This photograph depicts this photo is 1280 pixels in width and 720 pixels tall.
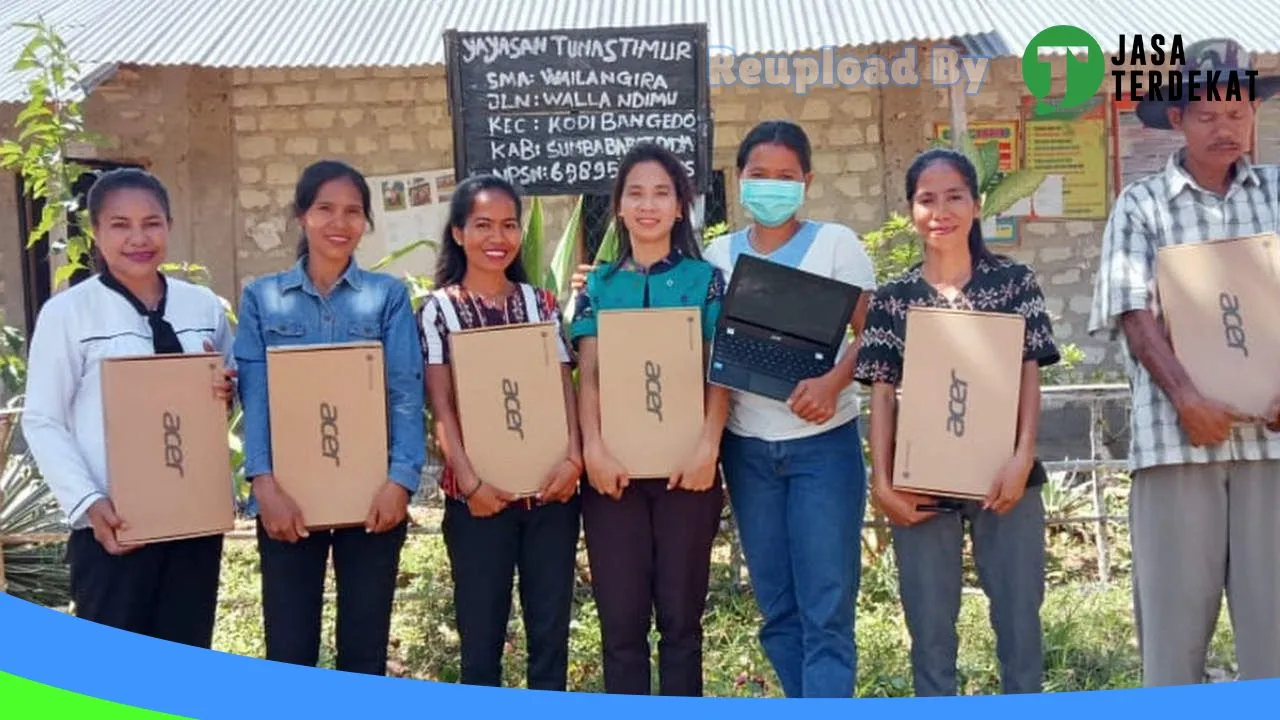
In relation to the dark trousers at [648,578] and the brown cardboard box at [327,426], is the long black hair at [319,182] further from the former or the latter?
the dark trousers at [648,578]

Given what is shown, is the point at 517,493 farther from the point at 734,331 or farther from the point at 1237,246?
the point at 1237,246

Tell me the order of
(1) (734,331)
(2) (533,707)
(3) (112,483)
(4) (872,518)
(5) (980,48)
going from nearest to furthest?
1. (2) (533,707)
2. (3) (112,483)
3. (1) (734,331)
4. (4) (872,518)
5. (5) (980,48)

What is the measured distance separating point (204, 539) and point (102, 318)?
60cm

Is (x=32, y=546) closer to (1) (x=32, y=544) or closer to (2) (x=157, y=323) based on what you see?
(1) (x=32, y=544)

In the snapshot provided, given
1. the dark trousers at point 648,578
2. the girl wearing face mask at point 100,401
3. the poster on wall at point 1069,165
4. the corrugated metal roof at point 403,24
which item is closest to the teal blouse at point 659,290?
the dark trousers at point 648,578

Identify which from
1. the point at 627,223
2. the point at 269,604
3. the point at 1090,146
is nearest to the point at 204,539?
the point at 269,604

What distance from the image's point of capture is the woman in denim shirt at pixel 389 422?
9.76 feet

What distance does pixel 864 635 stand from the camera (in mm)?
4223

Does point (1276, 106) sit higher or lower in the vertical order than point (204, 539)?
higher

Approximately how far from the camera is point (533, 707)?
2.46 meters

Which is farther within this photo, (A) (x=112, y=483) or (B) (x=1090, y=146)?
Answer: (B) (x=1090, y=146)

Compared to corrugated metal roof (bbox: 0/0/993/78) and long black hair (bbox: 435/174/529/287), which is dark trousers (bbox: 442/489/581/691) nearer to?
long black hair (bbox: 435/174/529/287)

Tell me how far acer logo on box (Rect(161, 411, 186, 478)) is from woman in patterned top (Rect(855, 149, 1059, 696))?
5.53 feet

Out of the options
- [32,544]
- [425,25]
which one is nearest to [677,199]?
[32,544]
